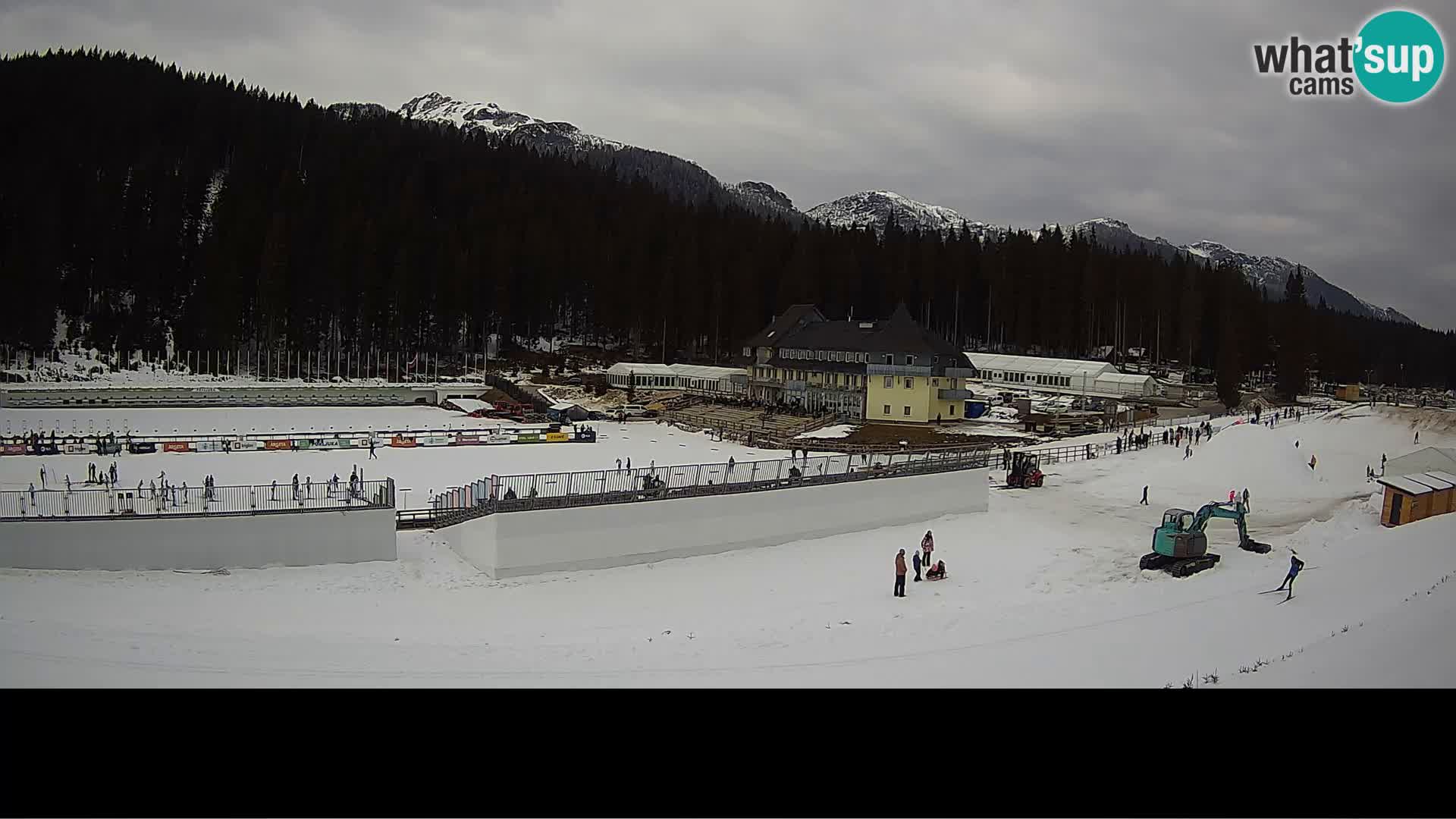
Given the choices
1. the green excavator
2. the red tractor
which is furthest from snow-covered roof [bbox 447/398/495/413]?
the green excavator

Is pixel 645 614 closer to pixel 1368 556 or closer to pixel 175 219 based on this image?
pixel 1368 556

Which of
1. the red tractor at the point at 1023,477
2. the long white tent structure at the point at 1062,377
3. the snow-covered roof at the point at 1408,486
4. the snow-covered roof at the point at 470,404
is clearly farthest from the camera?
the long white tent structure at the point at 1062,377

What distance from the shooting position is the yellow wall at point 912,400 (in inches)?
1992

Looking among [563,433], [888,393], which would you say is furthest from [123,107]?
[888,393]

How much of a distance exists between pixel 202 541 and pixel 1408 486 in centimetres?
2777

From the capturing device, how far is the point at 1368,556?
18.8 m

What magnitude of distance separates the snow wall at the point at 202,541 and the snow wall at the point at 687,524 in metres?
2.28

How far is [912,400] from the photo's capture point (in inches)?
1996

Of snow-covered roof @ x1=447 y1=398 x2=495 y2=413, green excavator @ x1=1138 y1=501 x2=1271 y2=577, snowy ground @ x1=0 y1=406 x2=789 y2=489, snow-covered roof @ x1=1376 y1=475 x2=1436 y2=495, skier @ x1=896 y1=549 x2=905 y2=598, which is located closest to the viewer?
skier @ x1=896 y1=549 x2=905 y2=598

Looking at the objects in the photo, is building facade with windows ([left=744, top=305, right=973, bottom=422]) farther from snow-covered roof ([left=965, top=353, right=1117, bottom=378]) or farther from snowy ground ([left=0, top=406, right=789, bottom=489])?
snow-covered roof ([left=965, top=353, right=1117, bottom=378])

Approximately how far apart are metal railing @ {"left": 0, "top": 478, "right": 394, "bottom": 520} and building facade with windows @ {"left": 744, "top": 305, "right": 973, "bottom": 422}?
35.4m

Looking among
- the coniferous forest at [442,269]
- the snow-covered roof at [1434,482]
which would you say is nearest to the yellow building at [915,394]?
the coniferous forest at [442,269]

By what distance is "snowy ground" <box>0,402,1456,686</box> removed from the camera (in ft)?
38.1

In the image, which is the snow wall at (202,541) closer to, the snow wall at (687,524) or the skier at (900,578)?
the snow wall at (687,524)
